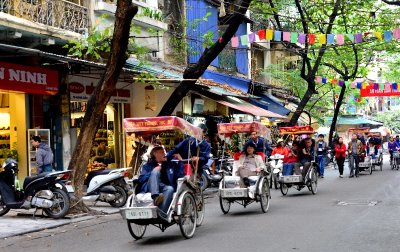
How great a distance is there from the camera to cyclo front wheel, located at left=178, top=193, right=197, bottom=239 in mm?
9141

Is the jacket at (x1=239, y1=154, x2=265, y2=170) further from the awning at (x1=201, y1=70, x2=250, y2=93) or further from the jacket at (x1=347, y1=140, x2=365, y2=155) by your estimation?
the jacket at (x1=347, y1=140, x2=365, y2=155)

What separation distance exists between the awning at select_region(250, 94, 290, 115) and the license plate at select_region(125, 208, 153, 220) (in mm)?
20450

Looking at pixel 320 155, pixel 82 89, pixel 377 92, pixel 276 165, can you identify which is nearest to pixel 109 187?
pixel 82 89

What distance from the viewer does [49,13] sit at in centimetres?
1477

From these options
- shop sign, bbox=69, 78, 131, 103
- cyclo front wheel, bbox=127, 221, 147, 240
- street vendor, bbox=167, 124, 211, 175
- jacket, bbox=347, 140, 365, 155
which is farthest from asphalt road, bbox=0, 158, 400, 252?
jacket, bbox=347, 140, 365, 155

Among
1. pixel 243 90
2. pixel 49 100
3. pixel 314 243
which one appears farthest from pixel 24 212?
pixel 243 90

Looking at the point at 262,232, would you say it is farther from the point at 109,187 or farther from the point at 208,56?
the point at 208,56

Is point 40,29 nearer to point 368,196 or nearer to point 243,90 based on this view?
point 368,196

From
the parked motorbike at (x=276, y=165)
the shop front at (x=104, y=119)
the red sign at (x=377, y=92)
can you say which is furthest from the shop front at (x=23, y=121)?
the red sign at (x=377, y=92)

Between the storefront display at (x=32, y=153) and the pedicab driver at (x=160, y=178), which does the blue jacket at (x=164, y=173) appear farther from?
the storefront display at (x=32, y=153)

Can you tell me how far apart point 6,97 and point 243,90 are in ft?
45.2

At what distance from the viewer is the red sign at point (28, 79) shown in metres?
14.2

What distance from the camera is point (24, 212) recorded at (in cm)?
1304

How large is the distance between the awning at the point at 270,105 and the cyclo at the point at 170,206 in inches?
735
